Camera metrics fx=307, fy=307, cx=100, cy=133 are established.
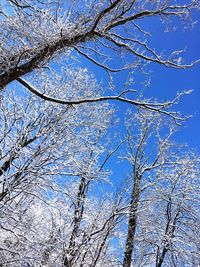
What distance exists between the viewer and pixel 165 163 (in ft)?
46.7

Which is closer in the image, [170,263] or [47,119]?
[47,119]

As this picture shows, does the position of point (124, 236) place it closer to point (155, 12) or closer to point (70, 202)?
point (70, 202)

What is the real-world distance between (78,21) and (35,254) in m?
5.24

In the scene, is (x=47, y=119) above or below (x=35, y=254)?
above

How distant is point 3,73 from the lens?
4.58 m

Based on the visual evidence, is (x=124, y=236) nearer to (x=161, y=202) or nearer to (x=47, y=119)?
(x=161, y=202)

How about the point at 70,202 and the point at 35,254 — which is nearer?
the point at 35,254

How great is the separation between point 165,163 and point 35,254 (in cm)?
855

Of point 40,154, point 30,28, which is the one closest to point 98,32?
point 30,28

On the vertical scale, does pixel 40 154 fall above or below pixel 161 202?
below

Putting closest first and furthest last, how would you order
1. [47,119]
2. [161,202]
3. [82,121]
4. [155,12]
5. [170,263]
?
1. [155,12]
2. [47,119]
3. [82,121]
4. [170,263]
5. [161,202]

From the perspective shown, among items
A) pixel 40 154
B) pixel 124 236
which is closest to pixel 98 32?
pixel 40 154

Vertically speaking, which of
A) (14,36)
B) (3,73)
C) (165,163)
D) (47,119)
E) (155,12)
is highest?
(165,163)

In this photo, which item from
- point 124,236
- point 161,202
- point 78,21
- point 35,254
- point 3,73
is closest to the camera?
point 3,73
